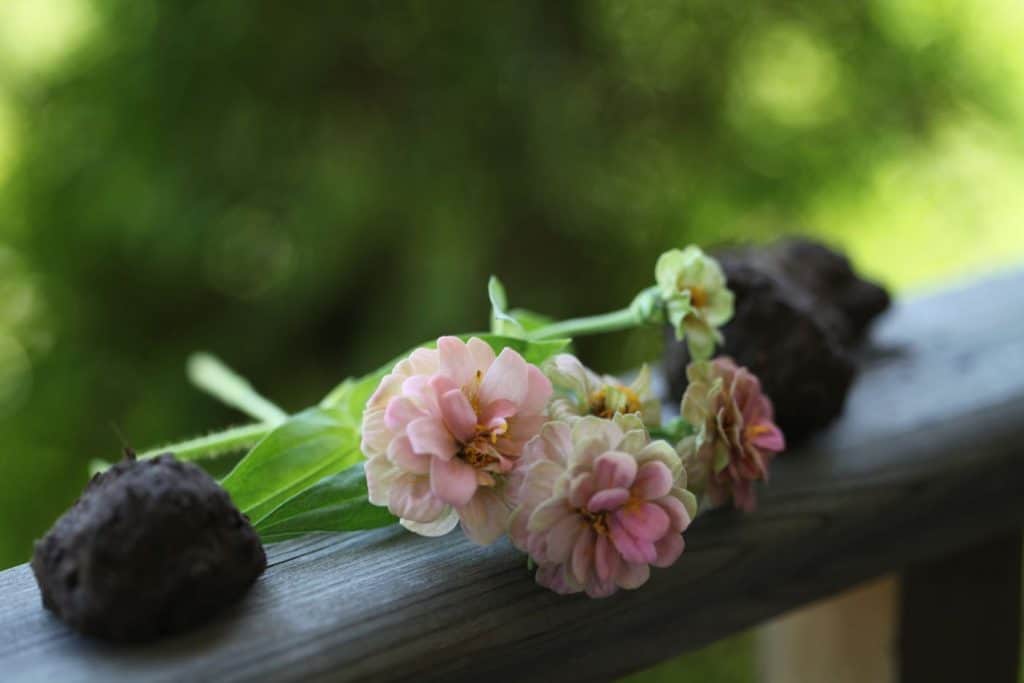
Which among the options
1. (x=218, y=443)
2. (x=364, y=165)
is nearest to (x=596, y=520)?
(x=218, y=443)

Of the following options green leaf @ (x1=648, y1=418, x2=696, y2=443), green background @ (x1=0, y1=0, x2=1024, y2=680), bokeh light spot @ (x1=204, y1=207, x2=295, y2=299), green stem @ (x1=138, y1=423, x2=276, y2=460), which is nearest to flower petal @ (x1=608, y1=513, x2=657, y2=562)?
green leaf @ (x1=648, y1=418, x2=696, y2=443)

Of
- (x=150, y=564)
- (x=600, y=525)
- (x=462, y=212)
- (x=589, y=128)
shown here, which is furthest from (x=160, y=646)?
(x=589, y=128)

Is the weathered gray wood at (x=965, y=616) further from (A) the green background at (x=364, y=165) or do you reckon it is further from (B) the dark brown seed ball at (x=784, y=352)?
(A) the green background at (x=364, y=165)

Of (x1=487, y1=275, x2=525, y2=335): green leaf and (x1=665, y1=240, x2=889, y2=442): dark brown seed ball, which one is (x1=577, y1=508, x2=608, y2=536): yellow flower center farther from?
(x1=665, y1=240, x2=889, y2=442): dark brown seed ball

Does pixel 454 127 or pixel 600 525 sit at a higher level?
pixel 454 127

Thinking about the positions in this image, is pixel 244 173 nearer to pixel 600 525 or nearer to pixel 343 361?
pixel 343 361

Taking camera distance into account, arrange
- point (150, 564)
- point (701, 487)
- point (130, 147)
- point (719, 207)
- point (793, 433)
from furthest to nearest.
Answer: point (719, 207), point (130, 147), point (793, 433), point (701, 487), point (150, 564)

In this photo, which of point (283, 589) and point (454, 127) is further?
point (454, 127)

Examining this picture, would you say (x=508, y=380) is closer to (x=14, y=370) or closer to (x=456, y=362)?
(x=456, y=362)
